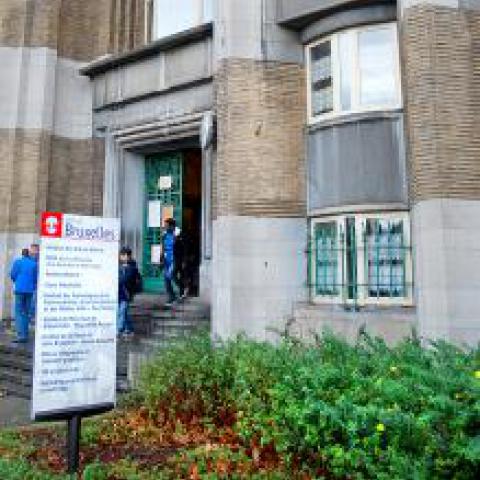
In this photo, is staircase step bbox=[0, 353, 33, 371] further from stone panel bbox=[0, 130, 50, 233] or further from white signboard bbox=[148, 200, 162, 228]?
white signboard bbox=[148, 200, 162, 228]

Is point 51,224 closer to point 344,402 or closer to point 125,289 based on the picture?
point 344,402

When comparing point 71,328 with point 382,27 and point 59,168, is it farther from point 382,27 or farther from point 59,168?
point 59,168

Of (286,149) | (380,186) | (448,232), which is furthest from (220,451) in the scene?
(286,149)

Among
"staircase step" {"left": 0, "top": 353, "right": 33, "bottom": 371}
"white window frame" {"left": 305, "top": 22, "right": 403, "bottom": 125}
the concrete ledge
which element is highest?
"white window frame" {"left": 305, "top": 22, "right": 403, "bottom": 125}

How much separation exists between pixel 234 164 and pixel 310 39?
2.83 m

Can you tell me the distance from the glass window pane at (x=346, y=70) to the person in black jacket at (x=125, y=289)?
517 centimetres

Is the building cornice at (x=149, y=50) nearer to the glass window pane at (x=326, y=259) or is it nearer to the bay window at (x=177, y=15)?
the bay window at (x=177, y=15)

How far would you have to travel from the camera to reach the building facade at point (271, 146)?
8.88 m

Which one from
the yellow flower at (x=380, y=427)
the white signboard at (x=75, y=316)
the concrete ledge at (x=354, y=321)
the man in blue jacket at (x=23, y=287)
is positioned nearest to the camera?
the yellow flower at (x=380, y=427)

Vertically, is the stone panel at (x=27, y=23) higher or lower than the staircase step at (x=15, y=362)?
higher

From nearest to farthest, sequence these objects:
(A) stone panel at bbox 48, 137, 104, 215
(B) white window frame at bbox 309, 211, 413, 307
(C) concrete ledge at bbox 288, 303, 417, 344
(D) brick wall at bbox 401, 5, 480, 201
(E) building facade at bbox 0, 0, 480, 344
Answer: (D) brick wall at bbox 401, 5, 480, 201
(E) building facade at bbox 0, 0, 480, 344
(C) concrete ledge at bbox 288, 303, 417, 344
(B) white window frame at bbox 309, 211, 413, 307
(A) stone panel at bbox 48, 137, 104, 215

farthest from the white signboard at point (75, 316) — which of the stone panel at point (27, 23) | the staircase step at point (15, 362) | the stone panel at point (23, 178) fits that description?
the stone panel at point (27, 23)

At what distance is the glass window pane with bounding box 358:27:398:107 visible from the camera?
10.4m

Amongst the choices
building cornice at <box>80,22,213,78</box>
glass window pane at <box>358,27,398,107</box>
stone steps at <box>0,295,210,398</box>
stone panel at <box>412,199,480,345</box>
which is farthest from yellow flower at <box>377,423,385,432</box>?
building cornice at <box>80,22,213,78</box>
